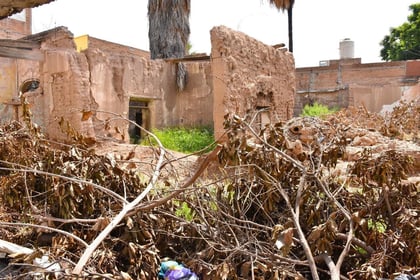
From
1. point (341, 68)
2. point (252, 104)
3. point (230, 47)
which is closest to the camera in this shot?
point (230, 47)

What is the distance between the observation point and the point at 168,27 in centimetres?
1422

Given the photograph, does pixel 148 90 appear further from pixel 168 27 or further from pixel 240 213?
pixel 240 213

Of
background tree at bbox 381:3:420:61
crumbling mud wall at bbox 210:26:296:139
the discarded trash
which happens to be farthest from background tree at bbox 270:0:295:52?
the discarded trash

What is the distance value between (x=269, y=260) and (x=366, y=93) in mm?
15768

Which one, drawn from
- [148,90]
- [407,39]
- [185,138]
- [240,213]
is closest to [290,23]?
[148,90]

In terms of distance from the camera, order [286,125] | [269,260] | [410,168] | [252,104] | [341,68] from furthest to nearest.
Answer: [341,68]
[252,104]
[286,125]
[410,168]
[269,260]

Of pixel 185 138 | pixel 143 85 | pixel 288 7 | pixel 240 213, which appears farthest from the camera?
pixel 288 7

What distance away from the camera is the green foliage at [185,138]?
1173 centimetres

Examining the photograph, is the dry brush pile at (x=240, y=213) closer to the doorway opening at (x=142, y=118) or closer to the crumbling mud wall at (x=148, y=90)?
the crumbling mud wall at (x=148, y=90)

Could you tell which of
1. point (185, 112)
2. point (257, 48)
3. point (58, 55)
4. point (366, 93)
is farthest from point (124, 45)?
point (366, 93)

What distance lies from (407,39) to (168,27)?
16.2 m

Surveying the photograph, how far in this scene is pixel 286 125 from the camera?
3367mm

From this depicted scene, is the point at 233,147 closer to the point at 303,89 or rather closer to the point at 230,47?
the point at 230,47

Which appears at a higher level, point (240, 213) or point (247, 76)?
point (247, 76)
